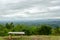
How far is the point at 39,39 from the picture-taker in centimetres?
378

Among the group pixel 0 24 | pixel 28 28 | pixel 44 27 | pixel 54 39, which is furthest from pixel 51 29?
pixel 0 24

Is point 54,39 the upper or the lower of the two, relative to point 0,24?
lower

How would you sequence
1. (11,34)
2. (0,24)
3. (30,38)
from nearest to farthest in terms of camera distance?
1. (30,38)
2. (11,34)
3. (0,24)

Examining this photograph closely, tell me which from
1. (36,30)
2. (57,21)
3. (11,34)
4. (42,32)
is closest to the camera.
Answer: (11,34)

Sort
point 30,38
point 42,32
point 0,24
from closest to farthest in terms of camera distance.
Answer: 1. point 30,38
2. point 42,32
3. point 0,24

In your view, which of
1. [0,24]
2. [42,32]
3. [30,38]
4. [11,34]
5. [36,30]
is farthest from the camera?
[0,24]

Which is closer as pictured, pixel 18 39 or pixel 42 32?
pixel 18 39

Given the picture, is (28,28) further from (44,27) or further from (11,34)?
(11,34)

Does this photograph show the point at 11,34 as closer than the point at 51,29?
Yes

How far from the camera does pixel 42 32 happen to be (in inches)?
191

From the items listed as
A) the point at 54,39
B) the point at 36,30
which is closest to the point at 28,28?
the point at 36,30

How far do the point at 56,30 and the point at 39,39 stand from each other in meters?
1.26

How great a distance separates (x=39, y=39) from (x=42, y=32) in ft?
3.54

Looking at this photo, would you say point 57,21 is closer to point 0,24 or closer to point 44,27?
point 44,27
